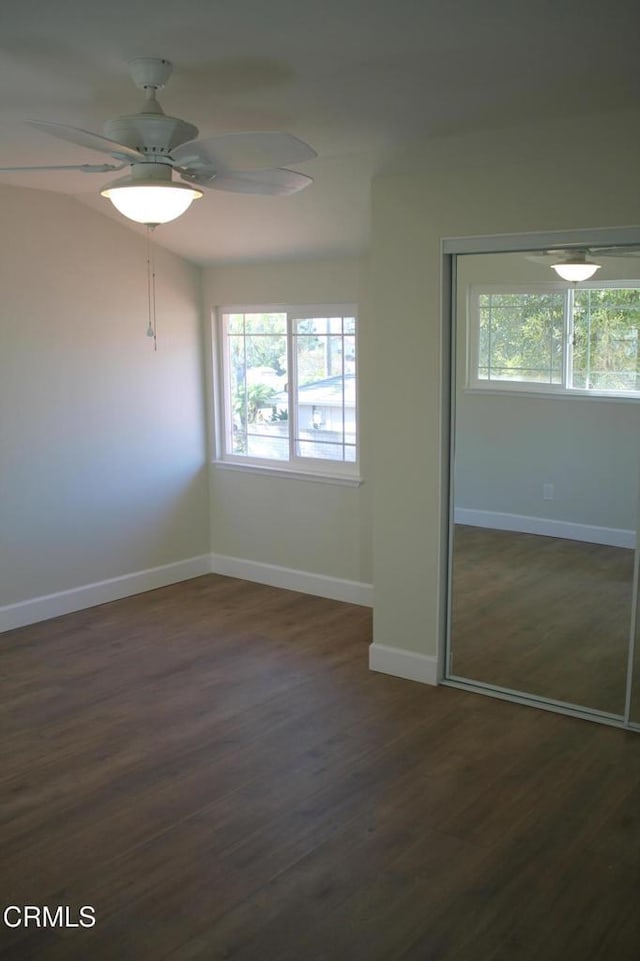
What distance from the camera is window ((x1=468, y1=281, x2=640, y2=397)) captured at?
149 inches

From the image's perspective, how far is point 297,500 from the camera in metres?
5.84

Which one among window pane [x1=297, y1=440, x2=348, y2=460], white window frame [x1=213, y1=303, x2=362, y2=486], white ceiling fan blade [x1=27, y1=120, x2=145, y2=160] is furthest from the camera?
window pane [x1=297, y1=440, x2=348, y2=460]

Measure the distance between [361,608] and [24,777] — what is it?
245cm

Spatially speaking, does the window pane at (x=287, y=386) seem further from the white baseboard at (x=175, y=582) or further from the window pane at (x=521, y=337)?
the window pane at (x=521, y=337)

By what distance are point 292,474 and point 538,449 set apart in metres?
2.00

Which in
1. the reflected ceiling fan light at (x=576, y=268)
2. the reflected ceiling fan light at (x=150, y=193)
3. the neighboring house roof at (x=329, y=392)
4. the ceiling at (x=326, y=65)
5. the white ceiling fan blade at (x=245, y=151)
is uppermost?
the ceiling at (x=326, y=65)

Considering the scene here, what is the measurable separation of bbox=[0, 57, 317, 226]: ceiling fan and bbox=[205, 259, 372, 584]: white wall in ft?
8.78

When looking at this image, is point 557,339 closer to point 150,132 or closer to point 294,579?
point 150,132

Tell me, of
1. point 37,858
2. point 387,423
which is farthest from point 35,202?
point 37,858

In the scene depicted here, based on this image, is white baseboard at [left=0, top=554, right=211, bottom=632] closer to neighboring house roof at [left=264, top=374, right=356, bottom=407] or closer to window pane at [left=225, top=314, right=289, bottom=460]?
window pane at [left=225, top=314, right=289, bottom=460]

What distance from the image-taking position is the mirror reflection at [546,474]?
12.7 feet

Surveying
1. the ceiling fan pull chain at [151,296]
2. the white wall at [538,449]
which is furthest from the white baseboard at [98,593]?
the white wall at [538,449]

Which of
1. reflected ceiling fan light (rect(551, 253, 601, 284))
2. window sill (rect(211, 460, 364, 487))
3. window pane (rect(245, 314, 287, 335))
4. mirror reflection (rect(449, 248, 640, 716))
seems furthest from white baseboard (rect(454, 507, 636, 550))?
window pane (rect(245, 314, 287, 335))

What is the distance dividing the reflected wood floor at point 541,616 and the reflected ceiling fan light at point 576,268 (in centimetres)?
120
